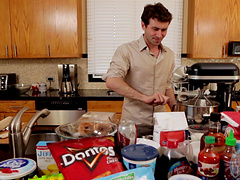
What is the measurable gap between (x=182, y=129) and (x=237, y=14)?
2604 millimetres

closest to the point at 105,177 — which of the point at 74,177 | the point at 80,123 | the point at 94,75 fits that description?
the point at 74,177

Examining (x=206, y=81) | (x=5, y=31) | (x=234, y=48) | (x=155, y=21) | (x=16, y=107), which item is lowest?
(x=16, y=107)

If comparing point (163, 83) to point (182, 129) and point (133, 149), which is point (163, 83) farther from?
point (133, 149)

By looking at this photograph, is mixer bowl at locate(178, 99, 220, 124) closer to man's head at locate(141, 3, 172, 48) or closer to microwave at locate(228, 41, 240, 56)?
man's head at locate(141, 3, 172, 48)

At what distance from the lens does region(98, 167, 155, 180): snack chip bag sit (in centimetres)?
61

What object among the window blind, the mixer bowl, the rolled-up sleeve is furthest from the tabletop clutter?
the window blind

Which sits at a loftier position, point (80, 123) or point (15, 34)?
point (15, 34)

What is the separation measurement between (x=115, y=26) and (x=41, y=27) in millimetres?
1009

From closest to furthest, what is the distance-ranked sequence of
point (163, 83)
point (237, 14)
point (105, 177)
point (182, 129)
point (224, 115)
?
1. point (105, 177)
2. point (182, 129)
3. point (224, 115)
4. point (163, 83)
5. point (237, 14)

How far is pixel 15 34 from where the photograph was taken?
9.73 ft

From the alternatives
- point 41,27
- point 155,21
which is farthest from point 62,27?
point 155,21

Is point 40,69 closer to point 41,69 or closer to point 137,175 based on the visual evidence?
point 41,69

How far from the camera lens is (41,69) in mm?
3359

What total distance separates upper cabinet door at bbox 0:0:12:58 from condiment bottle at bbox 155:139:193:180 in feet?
9.53
